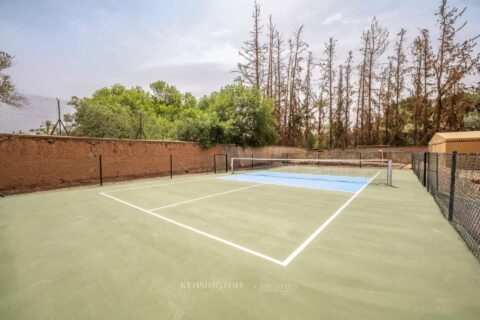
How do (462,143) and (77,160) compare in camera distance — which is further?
(462,143)

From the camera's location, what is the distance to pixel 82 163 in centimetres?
1149

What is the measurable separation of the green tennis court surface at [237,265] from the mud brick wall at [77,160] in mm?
Result: 4690

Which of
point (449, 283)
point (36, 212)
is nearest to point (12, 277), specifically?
point (36, 212)

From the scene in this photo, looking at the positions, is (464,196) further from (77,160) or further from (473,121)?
(473,121)

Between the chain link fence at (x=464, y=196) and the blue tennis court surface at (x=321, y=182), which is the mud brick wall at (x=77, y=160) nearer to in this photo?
the blue tennis court surface at (x=321, y=182)

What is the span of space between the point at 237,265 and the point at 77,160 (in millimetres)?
11670

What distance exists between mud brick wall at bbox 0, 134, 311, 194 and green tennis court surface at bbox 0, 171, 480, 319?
4690 millimetres

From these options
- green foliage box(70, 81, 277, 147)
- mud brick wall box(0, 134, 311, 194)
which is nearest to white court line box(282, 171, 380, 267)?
mud brick wall box(0, 134, 311, 194)

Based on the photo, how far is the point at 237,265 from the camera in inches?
125

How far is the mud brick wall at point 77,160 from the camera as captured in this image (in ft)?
30.8

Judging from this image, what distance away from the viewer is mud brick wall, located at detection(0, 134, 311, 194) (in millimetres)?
9375

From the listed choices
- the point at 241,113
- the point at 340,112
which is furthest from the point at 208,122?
the point at 340,112

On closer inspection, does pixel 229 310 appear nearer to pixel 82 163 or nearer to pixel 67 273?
pixel 67 273

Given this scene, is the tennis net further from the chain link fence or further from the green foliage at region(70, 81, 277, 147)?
the chain link fence
